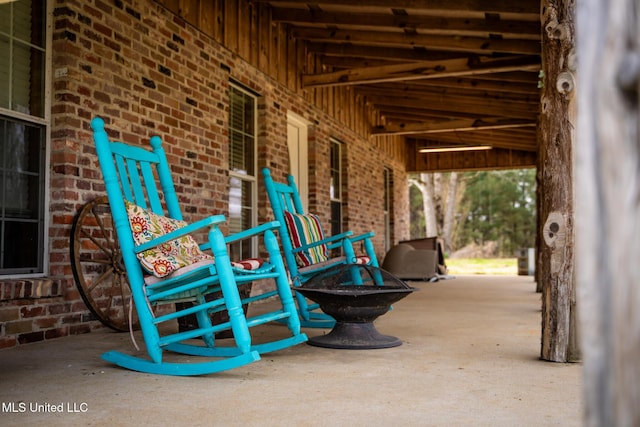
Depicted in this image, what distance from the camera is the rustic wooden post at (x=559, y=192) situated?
9.58 feet

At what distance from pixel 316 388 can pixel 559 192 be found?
1.54 meters

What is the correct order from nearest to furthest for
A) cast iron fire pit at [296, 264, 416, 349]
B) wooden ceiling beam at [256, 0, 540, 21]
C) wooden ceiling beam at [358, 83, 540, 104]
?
1. cast iron fire pit at [296, 264, 416, 349]
2. wooden ceiling beam at [256, 0, 540, 21]
3. wooden ceiling beam at [358, 83, 540, 104]

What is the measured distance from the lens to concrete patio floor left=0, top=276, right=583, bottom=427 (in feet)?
6.42

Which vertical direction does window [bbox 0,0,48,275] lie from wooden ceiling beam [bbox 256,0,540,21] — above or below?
below

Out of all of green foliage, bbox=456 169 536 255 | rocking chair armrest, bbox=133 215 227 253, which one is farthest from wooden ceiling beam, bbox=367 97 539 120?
green foliage, bbox=456 169 536 255

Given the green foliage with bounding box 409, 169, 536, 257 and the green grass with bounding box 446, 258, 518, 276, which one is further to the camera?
the green foliage with bounding box 409, 169, 536, 257

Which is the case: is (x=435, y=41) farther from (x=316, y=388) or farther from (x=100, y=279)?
(x=316, y=388)

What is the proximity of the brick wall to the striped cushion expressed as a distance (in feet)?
3.35

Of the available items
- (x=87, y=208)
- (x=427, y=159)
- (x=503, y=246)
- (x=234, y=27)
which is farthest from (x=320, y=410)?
(x=503, y=246)

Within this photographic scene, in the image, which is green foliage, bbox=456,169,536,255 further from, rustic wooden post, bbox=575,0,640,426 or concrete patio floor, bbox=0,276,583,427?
rustic wooden post, bbox=575,0,640,426

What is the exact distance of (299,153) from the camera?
7.68 meters

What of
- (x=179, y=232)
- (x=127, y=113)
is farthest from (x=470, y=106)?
(x=179, y=232)

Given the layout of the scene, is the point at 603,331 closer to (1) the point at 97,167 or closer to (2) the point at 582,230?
(2) the point at 582,230

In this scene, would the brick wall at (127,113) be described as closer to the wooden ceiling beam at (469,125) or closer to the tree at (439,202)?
the wooden ceiling beam at (469,125)
